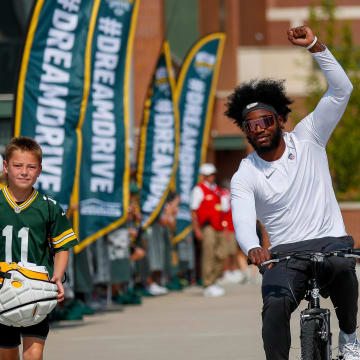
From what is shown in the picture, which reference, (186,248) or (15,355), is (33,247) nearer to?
(15,355)

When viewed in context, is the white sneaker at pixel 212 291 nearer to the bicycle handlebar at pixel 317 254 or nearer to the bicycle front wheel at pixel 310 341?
the bicycle handlebar at pixel 317 254

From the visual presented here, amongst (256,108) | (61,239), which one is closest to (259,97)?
(256,108)

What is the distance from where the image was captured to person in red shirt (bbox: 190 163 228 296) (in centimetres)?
1903

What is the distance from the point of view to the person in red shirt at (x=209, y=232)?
1903 centimetres

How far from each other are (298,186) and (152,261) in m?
12.9

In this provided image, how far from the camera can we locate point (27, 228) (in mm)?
6738

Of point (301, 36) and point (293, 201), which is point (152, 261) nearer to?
point (293, 201)

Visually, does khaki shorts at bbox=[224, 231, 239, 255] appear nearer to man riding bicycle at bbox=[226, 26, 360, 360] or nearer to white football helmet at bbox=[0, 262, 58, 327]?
man riding bicycle at bbox=[226, 26, 360, 360]

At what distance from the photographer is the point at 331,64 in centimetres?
668

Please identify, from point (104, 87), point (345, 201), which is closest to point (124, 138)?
point (104, 87)

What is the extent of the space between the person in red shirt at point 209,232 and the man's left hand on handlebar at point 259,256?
12628mm

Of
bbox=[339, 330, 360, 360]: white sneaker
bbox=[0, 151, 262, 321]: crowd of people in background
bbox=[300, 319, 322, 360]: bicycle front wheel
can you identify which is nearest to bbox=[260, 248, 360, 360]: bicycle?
bbox=[300, 319, 322, 360]: bicycle front wheel

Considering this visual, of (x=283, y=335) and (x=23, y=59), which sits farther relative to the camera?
(x=23, y=59)

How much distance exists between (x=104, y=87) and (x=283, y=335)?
8.45m
